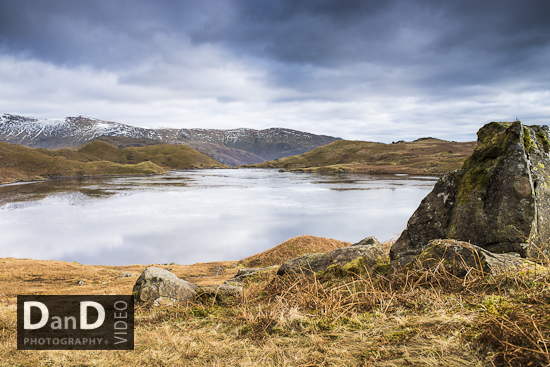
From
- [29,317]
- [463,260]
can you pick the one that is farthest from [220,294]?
[463,260]

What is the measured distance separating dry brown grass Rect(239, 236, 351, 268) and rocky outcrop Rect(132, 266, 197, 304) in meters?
12.4

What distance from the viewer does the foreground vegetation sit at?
213 cm

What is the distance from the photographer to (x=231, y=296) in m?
4.86

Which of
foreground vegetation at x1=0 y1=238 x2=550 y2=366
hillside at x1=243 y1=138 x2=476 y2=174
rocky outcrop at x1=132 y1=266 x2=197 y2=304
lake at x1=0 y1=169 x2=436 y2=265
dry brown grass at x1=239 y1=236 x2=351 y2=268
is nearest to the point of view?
foreground vegetation at x1=0 y1=238 x2=550 y2=366

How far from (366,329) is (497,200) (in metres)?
4.20

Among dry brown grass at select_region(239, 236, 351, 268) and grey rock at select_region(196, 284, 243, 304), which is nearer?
grey rock at select_region(196, 284, 243, 304)

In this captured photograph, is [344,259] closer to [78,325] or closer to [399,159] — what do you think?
[78,325]

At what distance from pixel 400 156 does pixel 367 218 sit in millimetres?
135883

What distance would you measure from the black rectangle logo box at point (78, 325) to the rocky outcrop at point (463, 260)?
4117mm

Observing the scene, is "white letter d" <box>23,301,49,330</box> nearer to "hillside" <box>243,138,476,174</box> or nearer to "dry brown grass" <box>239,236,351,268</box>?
"dry brown grass" <box>239,236,351,268</box>

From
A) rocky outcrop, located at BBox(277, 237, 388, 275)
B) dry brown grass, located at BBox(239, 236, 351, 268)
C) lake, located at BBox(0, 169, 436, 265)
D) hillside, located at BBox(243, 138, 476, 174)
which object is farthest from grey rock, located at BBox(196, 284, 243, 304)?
hillside, located at BBox(243, 138, 476, 174)

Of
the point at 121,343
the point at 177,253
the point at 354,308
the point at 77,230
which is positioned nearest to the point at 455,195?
the point at 354,308

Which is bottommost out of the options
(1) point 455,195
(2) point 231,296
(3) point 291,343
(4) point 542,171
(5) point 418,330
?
(2) point 231,296

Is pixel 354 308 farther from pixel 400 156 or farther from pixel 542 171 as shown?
pixel 400 156
